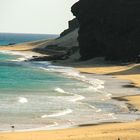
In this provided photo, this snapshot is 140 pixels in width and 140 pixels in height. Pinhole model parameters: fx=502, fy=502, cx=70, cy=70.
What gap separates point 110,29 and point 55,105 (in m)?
54.5

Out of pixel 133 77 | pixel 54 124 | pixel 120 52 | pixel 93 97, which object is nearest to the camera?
pixel 54 124

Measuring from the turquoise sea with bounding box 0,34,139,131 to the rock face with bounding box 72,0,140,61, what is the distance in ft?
103

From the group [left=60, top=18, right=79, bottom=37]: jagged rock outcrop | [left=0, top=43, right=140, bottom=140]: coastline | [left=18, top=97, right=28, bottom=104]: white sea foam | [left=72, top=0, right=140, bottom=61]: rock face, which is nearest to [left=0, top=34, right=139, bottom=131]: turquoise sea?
[left=18, top=97, right=28, bottom=104]: white sea foam

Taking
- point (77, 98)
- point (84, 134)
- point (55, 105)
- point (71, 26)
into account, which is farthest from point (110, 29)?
point (71, 26)

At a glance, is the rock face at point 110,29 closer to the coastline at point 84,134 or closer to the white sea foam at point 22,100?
the white sea foam at point 22,100

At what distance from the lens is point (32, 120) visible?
31094mm

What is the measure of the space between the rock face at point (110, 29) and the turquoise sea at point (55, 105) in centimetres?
3144

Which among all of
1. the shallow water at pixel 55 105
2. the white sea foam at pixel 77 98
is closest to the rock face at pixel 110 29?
the shallow water at pixel 55 105

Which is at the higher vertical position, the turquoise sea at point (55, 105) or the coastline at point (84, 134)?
the coastline at point (84, 134)

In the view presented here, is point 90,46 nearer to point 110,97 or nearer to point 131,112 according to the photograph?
point 110,97

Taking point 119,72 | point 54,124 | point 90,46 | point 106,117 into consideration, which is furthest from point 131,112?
point 90,46

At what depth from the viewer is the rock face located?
8581 cm

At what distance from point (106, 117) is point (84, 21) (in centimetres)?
6533

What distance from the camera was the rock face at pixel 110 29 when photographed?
85812 millimetres
